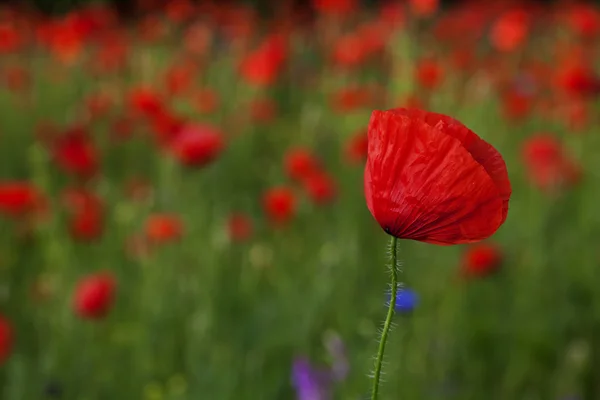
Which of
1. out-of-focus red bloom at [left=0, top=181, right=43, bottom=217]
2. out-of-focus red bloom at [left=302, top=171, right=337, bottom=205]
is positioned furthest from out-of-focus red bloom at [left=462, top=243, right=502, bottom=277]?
out-of-focus red bloom at [left=0, top=181, right=43, bottom=217]

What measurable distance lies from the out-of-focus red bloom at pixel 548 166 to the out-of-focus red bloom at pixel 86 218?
130cm

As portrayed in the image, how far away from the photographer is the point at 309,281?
1938 millimetres

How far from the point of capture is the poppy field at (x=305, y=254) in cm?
122

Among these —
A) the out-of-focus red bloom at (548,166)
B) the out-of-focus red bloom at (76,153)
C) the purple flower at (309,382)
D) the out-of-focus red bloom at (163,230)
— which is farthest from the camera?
the out-of-focus red bloom at (548,166)

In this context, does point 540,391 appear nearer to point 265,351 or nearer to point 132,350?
point 265,351

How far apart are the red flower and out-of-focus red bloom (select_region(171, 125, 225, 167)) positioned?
4.42 ft

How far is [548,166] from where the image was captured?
7.29ft

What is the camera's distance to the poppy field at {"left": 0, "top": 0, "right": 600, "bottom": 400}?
3.99 feet

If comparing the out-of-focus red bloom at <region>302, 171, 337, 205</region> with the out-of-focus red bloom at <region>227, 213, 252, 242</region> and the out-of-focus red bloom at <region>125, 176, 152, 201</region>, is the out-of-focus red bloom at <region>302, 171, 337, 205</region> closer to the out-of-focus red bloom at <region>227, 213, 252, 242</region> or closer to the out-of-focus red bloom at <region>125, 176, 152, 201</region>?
the out-of-focus red bloom at <region>227, 213, 252, 242</region>

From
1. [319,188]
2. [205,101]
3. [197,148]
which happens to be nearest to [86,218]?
[197,148]

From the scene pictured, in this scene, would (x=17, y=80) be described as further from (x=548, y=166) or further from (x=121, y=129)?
(x=548, y=166)

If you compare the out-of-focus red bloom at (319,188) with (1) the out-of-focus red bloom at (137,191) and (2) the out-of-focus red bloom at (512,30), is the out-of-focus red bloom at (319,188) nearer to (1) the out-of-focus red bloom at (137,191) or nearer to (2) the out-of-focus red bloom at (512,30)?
(1) the out-of-focus red bloom at (137,191)

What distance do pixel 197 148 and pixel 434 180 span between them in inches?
54.8

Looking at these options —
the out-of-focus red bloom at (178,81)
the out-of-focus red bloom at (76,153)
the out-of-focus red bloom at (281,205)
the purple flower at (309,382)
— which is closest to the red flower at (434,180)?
the purple flower at (309,382)
